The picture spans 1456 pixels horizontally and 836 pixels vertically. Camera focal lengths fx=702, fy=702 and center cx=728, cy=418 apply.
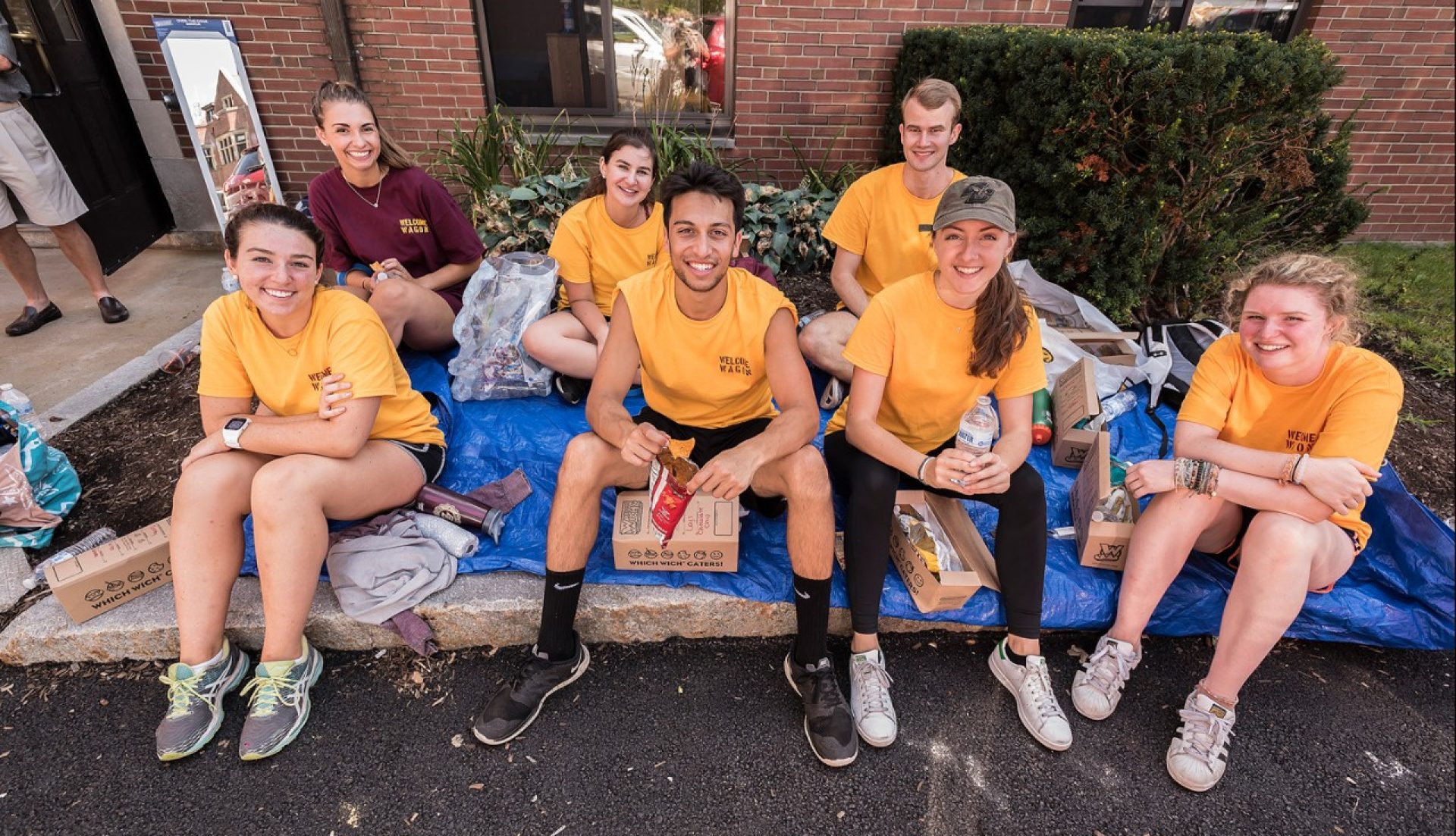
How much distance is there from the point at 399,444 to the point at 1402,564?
3.54m

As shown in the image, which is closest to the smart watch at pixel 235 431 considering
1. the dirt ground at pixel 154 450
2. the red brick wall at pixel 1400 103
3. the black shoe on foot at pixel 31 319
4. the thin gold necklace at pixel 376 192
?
the dirt ground at pixel 154 450

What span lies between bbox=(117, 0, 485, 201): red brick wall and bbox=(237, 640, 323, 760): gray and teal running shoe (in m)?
4.52

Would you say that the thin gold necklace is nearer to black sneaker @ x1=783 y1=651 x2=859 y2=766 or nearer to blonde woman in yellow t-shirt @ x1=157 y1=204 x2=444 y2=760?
blonde woman in yellow t-shirt @ x1=157 y1=204 x2=444 y2=760

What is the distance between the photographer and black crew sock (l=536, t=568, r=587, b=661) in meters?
2.20

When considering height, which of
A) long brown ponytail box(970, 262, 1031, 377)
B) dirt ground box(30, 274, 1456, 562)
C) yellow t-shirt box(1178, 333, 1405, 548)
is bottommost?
dirt ground box(30, 274, 1456, 562)

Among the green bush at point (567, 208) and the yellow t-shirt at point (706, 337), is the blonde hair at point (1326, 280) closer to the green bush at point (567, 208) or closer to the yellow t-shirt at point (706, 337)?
the yellow t-shirt at point (706, 337)

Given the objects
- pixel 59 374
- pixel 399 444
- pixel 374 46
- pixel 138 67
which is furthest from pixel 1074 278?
pixel 138 67

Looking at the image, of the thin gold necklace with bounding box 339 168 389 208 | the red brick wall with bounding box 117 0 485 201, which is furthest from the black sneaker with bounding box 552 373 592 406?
the red brick wall with bounding box 117 0 485 201

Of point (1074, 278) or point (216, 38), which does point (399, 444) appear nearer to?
point (1074, 278)

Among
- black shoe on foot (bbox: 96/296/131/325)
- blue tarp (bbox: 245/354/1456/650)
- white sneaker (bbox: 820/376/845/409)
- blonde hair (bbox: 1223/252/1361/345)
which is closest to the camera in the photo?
blonde hair (bbox: 1223/252/1361/345)

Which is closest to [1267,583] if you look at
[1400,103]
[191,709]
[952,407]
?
[952,407]

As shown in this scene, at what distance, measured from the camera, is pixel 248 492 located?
87.4 inches

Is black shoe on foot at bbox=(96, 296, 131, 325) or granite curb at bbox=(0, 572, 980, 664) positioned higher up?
black shoe on foot at bbox=(96, 296, 131, 325)

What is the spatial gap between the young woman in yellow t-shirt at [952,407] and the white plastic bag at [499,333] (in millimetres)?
1708
